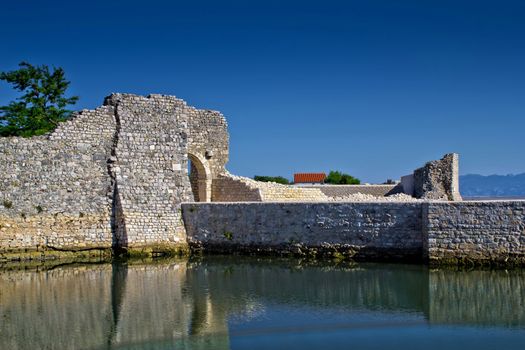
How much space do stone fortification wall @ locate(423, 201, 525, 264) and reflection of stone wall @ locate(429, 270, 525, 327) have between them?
0.64 m

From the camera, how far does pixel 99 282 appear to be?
45.5 feet

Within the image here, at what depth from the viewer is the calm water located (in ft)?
30.8

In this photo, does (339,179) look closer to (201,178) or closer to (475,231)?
(201,178)

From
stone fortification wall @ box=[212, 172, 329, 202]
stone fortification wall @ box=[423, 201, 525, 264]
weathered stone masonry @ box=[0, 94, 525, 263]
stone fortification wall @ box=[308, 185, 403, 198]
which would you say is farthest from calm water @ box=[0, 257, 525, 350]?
stone fortification wall @ box=[308, 185, 403, 198]

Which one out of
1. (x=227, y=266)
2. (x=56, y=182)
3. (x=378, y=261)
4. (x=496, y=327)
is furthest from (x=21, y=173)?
(x=496, y=327)

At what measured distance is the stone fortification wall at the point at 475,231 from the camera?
47.9 feet

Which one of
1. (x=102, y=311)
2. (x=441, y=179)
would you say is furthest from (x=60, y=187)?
(x=441, y=179)

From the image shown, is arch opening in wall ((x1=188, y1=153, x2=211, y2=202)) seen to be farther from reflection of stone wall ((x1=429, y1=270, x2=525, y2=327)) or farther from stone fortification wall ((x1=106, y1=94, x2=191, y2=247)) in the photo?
reflection of stone wall ((x1=429, y1=270, x2=525, y2=327))

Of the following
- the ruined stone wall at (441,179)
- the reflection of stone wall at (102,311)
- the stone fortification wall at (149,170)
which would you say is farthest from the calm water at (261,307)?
the ruined stone wall at (441,179)

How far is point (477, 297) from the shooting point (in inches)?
479

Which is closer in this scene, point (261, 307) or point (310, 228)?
point (261, 307)

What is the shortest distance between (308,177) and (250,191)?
21.6 m

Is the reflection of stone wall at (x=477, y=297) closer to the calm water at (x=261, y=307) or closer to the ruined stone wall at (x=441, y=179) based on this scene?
the calm water at (x=261, y=307)

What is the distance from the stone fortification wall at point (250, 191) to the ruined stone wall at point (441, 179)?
462 centimetres
